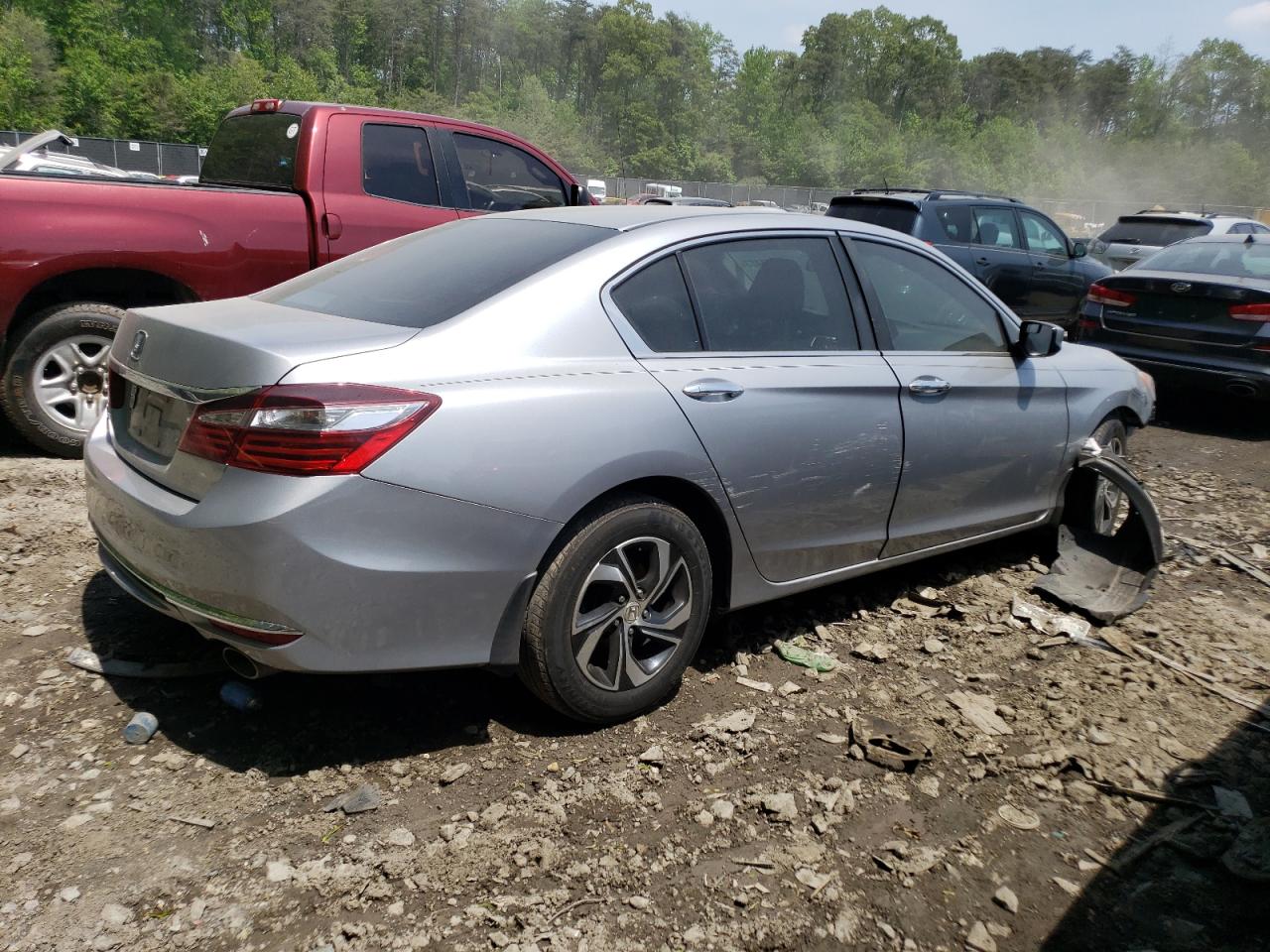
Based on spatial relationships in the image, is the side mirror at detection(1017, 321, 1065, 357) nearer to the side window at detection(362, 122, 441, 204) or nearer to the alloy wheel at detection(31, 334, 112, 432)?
the side window at detection(362, 122, 441, 204)

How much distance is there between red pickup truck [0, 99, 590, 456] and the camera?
533 centimetres

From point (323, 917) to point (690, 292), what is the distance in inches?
86.1

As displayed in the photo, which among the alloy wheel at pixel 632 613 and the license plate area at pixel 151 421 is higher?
the license plate area at pixel 151 421

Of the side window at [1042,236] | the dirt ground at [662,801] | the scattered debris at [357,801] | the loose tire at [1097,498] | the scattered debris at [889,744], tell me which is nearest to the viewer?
the dirt ground at [662,801]

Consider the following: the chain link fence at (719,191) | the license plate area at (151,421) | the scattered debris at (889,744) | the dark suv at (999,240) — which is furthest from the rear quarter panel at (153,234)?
the chain link fence at (719,191)

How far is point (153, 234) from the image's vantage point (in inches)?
219

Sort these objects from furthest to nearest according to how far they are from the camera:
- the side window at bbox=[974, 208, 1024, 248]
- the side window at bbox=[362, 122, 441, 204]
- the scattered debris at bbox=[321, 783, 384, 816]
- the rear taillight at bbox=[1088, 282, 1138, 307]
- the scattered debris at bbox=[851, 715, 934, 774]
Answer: the side window at bbox=[974, 208, 1024, 248], the rear taillight at bbox=[1088, 282, 1138, 307], the side window at bbox=[362, 122, 441, 204], the scattered debris at bbox=[851, 715, 934, 774], the scattered debris at bbox=[321, 783, 384, 816]

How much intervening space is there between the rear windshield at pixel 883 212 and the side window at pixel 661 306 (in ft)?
23.6

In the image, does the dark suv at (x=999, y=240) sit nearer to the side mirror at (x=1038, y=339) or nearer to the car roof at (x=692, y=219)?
the side mirror at (x=1038, y=339)

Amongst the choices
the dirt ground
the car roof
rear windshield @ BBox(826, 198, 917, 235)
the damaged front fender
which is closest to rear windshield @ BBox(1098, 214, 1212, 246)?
rear windshield @ BBox(826, 198, 917, 235)

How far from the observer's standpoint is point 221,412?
9.04 ft

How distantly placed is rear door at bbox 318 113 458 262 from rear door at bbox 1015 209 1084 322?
6996 mm

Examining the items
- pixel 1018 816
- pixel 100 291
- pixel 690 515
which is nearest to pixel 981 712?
pixel 1018 816

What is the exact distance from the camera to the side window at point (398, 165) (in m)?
6.55
